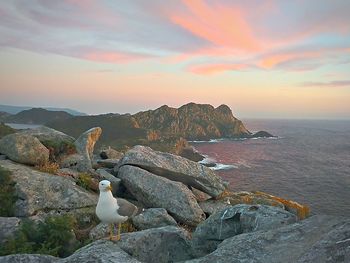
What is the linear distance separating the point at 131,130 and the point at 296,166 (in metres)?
94.7

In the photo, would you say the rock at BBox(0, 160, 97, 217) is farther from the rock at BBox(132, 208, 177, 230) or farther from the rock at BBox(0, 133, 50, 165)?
the rock at BBox(132, 208, 177, 230)

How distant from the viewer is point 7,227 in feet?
41.8

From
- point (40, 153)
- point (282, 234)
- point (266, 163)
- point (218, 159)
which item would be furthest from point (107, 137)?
point (282, 234)

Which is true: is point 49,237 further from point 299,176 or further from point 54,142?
point 299,176

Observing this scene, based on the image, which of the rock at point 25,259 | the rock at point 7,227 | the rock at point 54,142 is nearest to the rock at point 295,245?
the rock at point 25,259

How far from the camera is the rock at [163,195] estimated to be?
57.4 feet

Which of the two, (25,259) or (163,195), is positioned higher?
(25,259)

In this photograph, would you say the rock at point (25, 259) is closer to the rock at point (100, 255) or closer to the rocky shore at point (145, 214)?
the rocky shore at point (145, 214)

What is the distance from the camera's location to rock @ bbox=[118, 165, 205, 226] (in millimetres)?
17484

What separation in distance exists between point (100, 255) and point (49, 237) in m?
5.48

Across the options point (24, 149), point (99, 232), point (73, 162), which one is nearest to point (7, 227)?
point (99, 232)

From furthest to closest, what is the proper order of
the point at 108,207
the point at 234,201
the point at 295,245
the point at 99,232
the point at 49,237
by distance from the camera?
1. the point at 234,201
2. the point at 99,232
3. the point at 49,237
4. the point at 108,207
5. the point at 295,245

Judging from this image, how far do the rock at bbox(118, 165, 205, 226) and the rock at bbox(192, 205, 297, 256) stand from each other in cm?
571

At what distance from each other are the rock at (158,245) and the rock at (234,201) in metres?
9.40
